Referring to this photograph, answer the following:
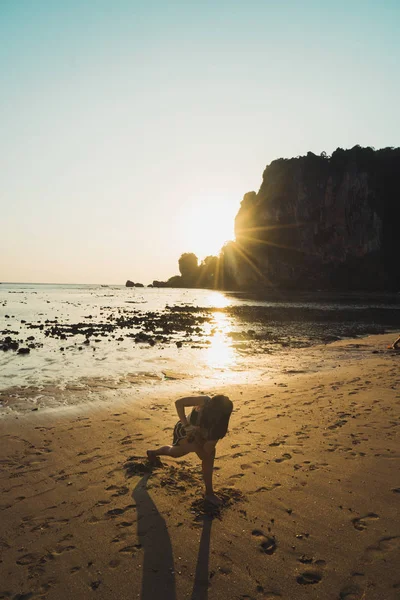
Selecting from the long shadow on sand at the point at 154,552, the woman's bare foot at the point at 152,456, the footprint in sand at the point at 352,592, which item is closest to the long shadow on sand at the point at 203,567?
the long shadow on sand at the point at 154,552

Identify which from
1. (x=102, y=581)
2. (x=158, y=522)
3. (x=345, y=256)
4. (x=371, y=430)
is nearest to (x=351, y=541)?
(x=158, y=522)

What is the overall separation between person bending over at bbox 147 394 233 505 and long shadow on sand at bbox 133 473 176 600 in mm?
819

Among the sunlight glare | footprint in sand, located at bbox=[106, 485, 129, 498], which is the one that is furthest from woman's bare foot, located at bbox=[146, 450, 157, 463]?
the sunlight glare

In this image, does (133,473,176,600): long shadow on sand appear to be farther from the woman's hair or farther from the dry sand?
the woman's hair

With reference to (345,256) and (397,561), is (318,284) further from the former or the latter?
(397,561)

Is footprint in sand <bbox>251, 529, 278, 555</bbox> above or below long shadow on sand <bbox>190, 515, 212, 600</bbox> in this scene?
above

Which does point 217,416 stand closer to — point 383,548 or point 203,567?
point 203,567

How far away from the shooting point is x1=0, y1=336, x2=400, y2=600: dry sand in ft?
13.0

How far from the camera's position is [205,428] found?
536 cm

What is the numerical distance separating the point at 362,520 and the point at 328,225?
401 ft

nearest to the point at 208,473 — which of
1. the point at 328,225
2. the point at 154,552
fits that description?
the point at 154,552

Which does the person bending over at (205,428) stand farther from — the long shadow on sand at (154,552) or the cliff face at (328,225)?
the cliff face at (328,225)

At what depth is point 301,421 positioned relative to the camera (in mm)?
8594

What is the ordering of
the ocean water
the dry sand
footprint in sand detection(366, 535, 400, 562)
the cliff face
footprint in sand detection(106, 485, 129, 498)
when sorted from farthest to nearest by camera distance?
the cliff face < the ocean water < footprint in sand detection(106, 485, 129, 498) < footprint in sand detection(366, 535, 400, 562) < the dry sand
